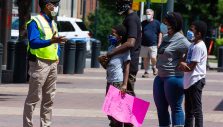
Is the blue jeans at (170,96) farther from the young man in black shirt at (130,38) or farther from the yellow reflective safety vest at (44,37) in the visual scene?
the yellow reflective safety vest at (44,37)

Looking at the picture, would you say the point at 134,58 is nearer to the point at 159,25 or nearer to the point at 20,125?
the point at 20,125

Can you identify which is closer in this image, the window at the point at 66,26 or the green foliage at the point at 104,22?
the window at the point at 66,26

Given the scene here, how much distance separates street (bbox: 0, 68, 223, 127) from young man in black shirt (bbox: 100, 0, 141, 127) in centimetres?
164

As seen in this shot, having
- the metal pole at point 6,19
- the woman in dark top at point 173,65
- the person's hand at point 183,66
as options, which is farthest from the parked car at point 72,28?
the person's hand at point 183,66

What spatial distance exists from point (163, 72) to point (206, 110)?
4.91 m

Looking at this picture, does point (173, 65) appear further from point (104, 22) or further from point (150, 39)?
point (104, 22)

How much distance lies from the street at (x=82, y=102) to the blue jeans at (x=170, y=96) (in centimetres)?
203

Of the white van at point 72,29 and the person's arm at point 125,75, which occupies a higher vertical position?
the person's arm at point 125,75

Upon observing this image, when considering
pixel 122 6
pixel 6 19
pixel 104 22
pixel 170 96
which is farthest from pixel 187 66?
pixel 104 22

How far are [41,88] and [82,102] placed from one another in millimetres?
5553

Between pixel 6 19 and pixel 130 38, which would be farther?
pixel 6 19

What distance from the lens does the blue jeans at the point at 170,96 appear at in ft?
35.0

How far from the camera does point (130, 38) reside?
1115cm

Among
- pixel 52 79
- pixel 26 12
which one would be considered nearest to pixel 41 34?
pixel 52 79
